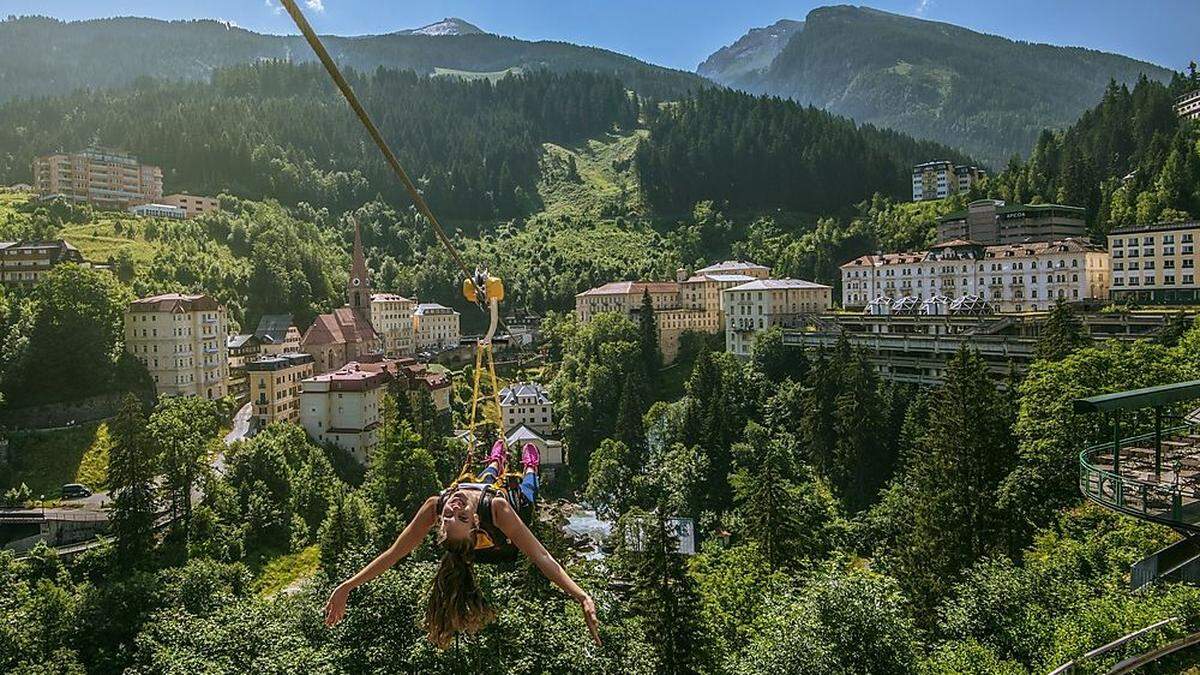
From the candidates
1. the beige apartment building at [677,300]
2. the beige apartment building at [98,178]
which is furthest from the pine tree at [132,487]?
the beige apartment building at [98,178]

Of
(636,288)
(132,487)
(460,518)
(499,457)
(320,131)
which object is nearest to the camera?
(460,518)

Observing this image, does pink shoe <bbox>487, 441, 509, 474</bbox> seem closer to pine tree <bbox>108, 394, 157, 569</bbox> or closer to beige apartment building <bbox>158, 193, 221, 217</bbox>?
pine tree <bbox>108, 394, 157, 569</bbox>

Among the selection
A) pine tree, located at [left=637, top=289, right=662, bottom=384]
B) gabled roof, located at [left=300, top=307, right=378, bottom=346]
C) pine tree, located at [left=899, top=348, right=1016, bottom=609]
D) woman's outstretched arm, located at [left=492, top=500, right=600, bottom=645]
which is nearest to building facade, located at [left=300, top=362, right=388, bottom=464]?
gabled roof, located at [left=300, top=307, right=378, bottom=346]

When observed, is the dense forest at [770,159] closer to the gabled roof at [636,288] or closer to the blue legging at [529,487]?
the gabled roof at [636,288]

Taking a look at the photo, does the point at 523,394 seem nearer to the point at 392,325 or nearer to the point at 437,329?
the point at 392,325

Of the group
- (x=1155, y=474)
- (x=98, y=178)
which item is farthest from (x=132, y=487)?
(x=98, y=178)

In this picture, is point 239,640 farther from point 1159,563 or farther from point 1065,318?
point 1065,318
